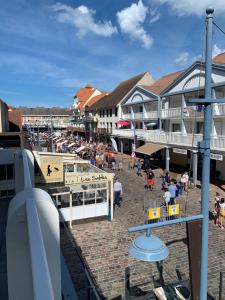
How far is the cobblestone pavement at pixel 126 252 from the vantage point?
9.23 metres

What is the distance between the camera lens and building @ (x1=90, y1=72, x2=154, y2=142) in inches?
1702

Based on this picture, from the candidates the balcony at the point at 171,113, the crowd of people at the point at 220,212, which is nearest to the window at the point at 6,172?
the crowd of people at the point at 220,212

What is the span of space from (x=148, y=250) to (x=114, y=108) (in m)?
40.2

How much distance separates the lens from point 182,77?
25.4 meters

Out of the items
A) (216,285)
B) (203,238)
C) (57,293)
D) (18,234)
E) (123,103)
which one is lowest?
(216,285)

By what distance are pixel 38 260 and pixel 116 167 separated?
26.6 m

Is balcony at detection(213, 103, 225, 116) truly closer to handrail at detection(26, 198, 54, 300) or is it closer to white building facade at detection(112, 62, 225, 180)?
white building facade at detection(112, 62, 225, 180)

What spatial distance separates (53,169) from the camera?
44.4ft

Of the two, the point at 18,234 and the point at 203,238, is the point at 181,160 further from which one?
the point at 18,234

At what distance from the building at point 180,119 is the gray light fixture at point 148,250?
424 inches

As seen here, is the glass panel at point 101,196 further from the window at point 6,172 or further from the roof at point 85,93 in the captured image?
the roof at point 85,93

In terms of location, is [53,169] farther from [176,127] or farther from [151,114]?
[151,114]

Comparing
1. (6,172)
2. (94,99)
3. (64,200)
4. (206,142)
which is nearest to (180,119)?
(64,200)

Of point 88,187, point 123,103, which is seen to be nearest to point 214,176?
point 88,187
